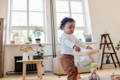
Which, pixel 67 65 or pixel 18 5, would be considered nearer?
pixel 67 65

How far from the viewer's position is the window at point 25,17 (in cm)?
471

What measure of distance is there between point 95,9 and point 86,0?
17.3 inches

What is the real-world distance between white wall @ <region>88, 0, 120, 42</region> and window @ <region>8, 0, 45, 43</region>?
5.37 ft

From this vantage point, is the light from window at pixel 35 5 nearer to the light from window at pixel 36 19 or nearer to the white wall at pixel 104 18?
the light from window at pixel 36 19

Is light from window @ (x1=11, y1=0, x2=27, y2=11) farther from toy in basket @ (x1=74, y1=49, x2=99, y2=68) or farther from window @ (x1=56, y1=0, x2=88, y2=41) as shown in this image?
toy in basket @ (x1=74, y1=49, x2=99, y2=68)

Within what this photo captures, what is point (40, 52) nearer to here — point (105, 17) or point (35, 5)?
point (35, 5)

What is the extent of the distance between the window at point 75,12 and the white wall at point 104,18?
36 centimetres

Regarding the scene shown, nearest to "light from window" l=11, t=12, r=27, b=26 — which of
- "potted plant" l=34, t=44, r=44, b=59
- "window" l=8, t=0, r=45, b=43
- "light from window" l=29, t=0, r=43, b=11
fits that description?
"window" l=8, t=0, r=45, b=43

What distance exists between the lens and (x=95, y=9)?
16.9ft

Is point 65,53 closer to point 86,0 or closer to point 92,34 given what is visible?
point 92,34

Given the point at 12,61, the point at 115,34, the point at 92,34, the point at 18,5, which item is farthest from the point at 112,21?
the point at 12,61

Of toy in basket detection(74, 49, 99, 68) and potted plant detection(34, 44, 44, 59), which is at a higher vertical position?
toy in basket detection(74, 49, 99, 68)

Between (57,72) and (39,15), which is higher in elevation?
(39,15)

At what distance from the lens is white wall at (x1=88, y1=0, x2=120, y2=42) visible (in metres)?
5.04
